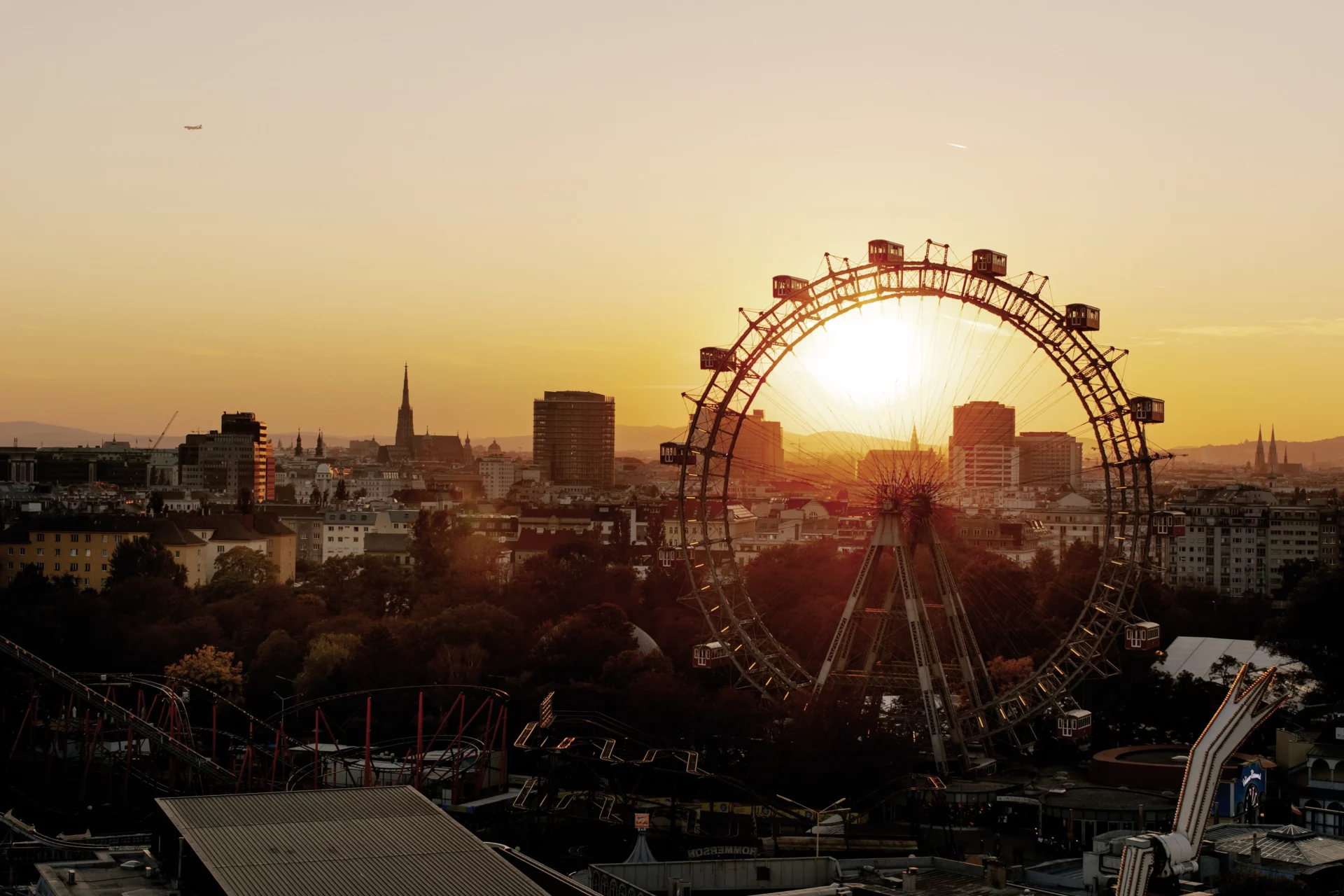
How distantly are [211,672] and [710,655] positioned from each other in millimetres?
24302

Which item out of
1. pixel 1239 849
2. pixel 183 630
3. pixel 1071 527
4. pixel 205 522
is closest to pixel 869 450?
pixel 1239 849

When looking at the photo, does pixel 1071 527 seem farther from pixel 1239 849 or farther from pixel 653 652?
pixel 1239 849

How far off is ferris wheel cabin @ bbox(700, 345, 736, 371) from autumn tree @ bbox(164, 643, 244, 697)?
26.2m

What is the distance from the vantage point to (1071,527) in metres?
165

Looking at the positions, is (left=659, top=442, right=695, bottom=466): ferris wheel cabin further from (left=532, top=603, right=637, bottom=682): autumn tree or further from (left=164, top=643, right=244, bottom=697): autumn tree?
(left=164, top=643, right=244, bottom=697): autumn tree

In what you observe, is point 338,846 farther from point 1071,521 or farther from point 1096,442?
point 1071,521

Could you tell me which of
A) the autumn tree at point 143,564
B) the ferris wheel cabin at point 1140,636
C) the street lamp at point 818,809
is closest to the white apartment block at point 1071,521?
the autumn tree at point 143,564

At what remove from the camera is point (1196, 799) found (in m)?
33.5

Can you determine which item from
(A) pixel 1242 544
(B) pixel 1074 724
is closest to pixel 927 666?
(B) pixel 1074 724

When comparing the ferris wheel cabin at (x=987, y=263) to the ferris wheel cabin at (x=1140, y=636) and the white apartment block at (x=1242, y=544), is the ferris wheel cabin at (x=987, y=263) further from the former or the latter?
the white apartment block at (x=1242, y=544)

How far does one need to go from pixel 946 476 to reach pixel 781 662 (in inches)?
352

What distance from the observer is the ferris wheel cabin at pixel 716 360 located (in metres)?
60.8

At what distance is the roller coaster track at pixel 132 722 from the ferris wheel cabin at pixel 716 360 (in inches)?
825

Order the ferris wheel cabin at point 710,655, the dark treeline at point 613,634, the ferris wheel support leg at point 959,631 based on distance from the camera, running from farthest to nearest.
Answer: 1. the ferris wheel cabin at point 710,655
2. the dark treeline at point 613,634
3. the ferris wheel support leg at point 959,631
